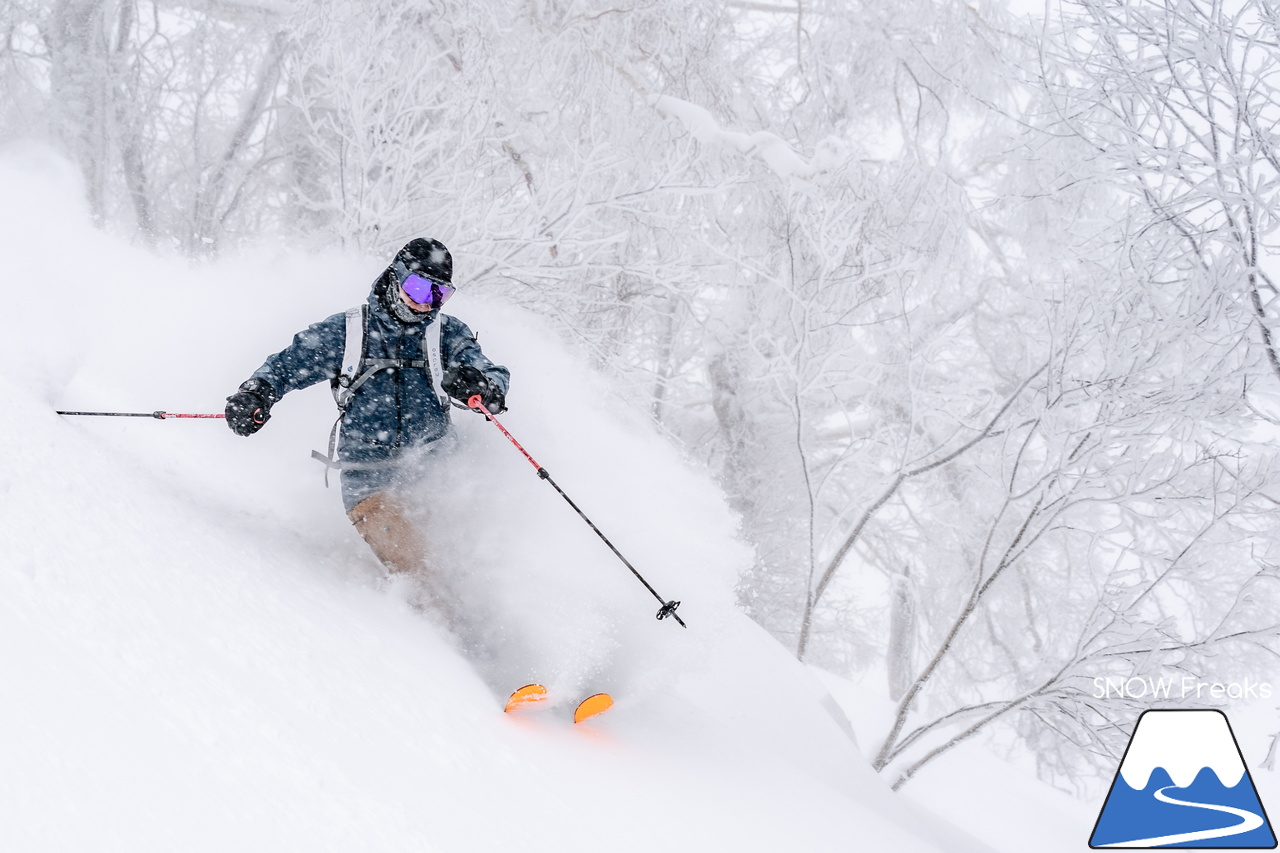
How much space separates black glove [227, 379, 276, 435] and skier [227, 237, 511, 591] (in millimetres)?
62

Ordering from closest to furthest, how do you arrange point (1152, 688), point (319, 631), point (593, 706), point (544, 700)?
1. point (319, 631)
2. point (544, 700)
3. point (593, 706)
4. point (1152, 688)

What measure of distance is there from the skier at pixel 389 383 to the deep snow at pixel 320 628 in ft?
0.62

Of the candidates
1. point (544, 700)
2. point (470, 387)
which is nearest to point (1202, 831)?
point (544, 700)

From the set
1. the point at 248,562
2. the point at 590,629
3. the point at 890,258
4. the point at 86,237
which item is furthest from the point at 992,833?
the point at 86,237

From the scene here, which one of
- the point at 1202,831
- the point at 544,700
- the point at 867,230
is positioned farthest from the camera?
the point at 867,230

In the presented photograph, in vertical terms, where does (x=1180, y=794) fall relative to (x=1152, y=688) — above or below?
below

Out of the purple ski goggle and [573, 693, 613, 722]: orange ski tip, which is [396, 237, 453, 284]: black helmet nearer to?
the purple ski goggle

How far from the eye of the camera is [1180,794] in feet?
15.4

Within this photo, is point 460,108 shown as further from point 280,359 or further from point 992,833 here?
point 992,833

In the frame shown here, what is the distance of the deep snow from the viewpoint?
189 cm

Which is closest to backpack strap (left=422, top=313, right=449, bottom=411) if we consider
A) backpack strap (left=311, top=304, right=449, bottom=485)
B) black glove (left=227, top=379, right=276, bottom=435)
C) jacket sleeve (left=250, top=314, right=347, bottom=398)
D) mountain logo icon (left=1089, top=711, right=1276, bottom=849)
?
backpack strap (left=311, top=304, right=449, bottom=485)

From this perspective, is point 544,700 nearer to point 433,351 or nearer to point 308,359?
point 433,351

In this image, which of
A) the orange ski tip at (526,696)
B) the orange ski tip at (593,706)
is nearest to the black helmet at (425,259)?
the orange ski tip at (526,696)

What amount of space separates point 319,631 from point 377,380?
1.16 metres
